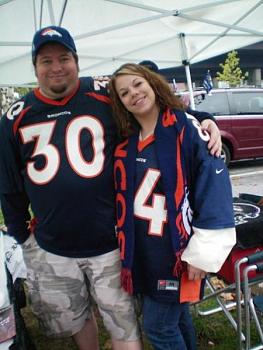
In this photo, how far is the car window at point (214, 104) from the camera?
26.8 ft

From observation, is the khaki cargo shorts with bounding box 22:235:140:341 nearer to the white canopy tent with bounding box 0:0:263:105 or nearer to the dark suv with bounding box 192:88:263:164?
the white canopy tent with bounding box 0:0:263:105

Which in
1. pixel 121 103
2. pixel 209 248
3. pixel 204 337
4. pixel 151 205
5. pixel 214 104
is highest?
pixel 214 104

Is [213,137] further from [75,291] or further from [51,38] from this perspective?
[75,291]

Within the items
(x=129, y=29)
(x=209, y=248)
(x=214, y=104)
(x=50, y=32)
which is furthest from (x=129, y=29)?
(x=214, y=104)

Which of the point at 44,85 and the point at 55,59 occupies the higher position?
the point at 55,59

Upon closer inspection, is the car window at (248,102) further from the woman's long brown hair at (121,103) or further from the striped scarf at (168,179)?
Result: the striped scarf at (168,179)

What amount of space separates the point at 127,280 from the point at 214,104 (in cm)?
693

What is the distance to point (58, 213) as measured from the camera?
187 cm

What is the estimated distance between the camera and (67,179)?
5.96 ft

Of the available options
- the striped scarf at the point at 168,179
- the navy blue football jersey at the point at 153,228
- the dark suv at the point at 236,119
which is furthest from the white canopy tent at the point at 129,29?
the dark suv at the point at 236,119

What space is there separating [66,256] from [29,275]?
339mm

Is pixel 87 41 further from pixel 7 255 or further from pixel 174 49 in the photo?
pixel 7 255

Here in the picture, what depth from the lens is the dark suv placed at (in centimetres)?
813

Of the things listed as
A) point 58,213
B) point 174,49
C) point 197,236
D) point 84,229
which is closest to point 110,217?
point 84,229
